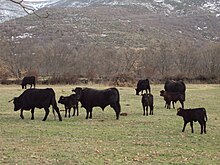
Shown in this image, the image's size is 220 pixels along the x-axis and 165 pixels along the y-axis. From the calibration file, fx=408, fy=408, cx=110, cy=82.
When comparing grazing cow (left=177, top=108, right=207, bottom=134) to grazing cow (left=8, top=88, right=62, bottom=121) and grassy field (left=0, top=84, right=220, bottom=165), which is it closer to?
grassy field (left=0, top=84, right=220, bottom=165)

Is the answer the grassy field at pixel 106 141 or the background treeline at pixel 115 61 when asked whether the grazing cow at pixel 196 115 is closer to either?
the grassy field at pixel 106 141

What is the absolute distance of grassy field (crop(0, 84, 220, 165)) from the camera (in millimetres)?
11570

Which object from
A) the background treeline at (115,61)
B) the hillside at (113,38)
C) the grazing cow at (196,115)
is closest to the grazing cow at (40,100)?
the grazing cow at (196,115)

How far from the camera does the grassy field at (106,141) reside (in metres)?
11.6

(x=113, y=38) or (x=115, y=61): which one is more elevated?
(x=113, y=38)

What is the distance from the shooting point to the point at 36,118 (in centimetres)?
2103

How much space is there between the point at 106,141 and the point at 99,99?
7221 mm

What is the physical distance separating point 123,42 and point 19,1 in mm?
114414

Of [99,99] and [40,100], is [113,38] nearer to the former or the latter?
[99,99]

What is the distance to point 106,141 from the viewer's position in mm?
14391

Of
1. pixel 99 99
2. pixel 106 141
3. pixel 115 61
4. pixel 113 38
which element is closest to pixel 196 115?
pixel 106 141

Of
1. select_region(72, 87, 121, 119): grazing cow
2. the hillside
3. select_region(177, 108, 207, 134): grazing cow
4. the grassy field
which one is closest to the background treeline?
the hillside

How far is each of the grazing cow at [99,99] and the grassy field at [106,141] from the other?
25.9 inches

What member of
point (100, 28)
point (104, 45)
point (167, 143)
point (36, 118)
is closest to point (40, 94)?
point (36, 118)
